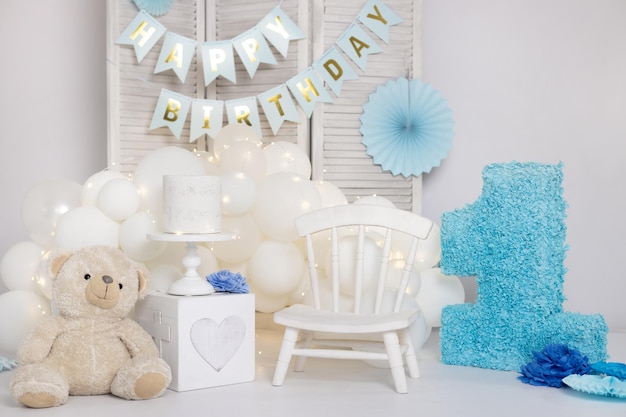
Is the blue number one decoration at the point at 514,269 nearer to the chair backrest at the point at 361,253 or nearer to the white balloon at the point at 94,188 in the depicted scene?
the chair backrest at the point at 361,253

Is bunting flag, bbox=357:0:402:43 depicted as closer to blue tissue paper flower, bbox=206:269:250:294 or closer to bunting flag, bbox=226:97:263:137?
bunting flag, bbox=226:97:263:137

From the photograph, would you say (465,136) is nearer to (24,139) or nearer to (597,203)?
(597,203)

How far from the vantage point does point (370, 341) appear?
283cm

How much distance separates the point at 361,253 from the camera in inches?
113

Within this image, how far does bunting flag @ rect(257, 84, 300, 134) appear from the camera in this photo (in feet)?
12.1

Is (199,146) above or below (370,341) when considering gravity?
above

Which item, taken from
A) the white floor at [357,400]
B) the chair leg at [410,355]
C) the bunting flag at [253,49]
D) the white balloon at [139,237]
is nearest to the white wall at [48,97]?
the bunting flag at [253,49]

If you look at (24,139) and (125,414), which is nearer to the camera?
(125,414)

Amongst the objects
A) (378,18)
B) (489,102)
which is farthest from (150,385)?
(489,102)

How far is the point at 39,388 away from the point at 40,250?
90 cm

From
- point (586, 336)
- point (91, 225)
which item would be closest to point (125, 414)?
point (91, 225)

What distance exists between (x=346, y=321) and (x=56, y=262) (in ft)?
3.19

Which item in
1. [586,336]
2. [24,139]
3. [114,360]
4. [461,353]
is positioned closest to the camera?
[114,360]

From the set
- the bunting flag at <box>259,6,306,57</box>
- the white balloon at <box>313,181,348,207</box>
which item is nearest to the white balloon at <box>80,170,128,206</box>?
the white balloon at <box>313,181,348,207</box>
